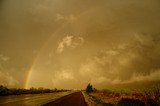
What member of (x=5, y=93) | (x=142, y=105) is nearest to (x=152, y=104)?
(x=142, y=105)

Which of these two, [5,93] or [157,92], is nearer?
[157,92]

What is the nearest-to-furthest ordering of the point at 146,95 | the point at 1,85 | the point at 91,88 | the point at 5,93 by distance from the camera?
1. the point at 146,95
2. the point at 5,93
3. the point at 1,85
4. the point at 91,88

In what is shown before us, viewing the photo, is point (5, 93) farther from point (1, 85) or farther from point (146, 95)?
point (146, 95)

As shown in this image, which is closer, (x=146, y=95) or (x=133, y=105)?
(x=146, y=95)

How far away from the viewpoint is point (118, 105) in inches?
1026

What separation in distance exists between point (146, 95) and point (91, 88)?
9054cm

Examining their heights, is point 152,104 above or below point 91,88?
below

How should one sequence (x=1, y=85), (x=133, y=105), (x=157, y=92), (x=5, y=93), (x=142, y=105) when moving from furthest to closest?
1. (x=1, y=85)
2. (x=5, y=93)
3. (x=133, y=105)
4. (x=142, y=105)
5. (x=157, y=92)

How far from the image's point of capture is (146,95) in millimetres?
19516

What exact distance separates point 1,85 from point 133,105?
29239 mm

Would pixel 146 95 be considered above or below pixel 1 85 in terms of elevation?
below

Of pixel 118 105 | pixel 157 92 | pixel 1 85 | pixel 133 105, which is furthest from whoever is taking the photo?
pixel 1 85

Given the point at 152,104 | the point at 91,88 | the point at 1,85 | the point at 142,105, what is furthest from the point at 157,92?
the point at 91,88

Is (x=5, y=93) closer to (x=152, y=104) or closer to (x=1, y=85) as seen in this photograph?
(x=1, y=85)
